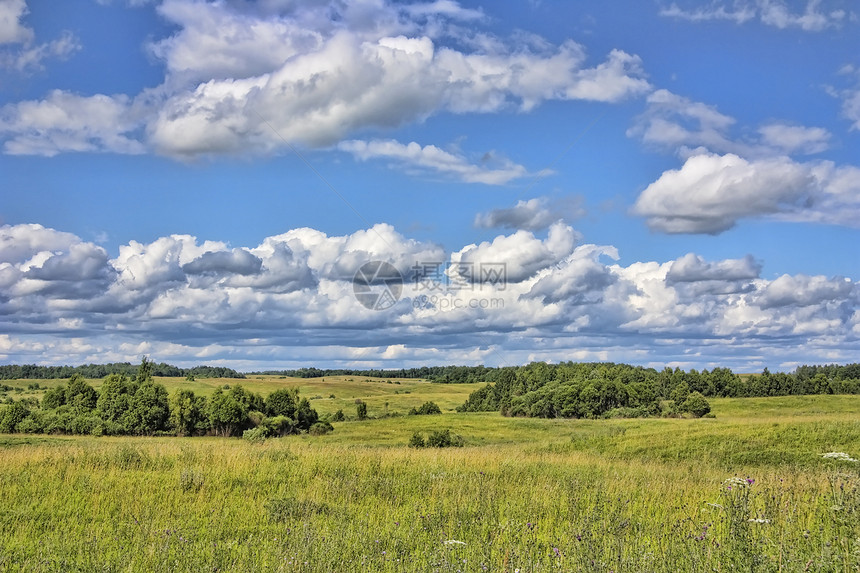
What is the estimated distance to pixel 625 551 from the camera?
22.0 ft

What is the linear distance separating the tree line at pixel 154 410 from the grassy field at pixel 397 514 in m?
52.0

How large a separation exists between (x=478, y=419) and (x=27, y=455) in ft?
226

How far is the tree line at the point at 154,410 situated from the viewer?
65438 millimetres

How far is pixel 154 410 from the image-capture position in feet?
225

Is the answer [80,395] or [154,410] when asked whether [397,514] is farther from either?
[80,395]

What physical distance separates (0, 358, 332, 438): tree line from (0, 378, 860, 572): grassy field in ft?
171

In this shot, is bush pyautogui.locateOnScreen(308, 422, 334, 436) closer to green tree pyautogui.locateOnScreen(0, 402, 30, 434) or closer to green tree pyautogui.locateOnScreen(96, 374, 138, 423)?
green tree pyautogui.locateOnScreen(96, 374, 138, 423)

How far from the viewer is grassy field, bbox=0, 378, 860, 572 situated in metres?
6.46

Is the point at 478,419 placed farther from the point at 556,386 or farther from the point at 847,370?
the point at 847,370

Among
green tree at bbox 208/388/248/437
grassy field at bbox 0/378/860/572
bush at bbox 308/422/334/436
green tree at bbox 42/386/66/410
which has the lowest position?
bush at bbox 308/422/334/436

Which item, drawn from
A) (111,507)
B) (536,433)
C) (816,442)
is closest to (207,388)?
(536,433)

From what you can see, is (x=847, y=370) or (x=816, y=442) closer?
(x=816, y=442)

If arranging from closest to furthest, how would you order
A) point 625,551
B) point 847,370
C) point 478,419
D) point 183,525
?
point 625,551
point 183,525
point 478,419
point 847,370

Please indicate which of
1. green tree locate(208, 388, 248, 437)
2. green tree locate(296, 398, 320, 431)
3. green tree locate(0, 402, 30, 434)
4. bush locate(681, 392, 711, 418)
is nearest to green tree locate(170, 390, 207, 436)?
green tree locate(208, 388, 248, 437)
